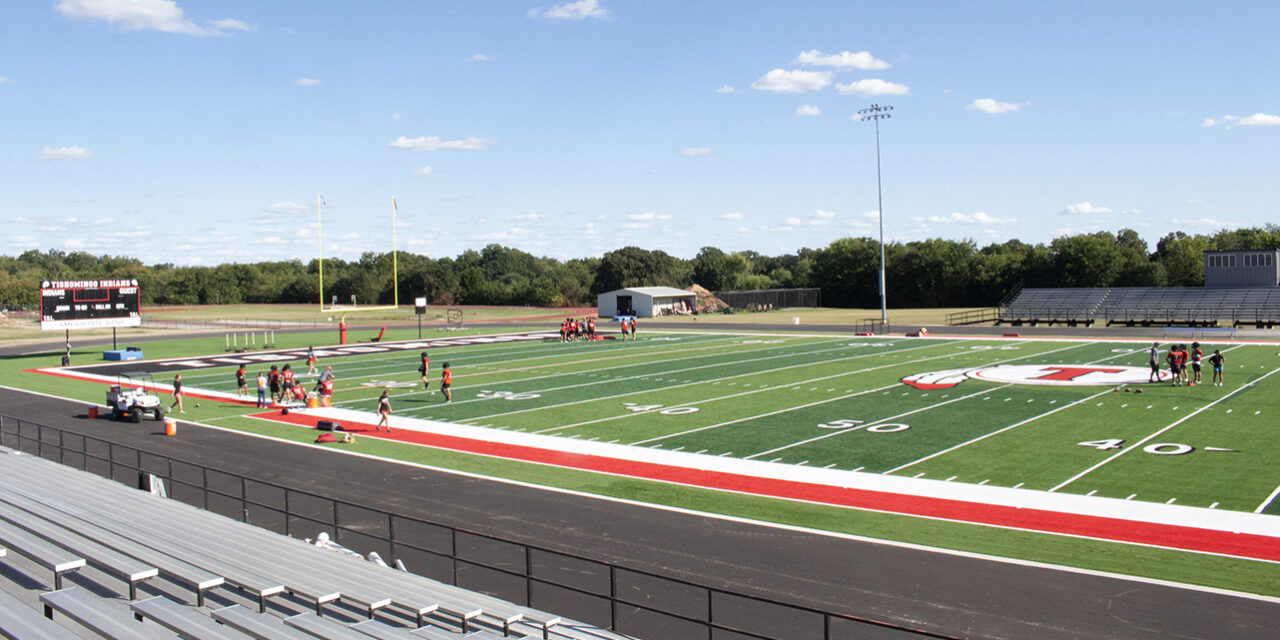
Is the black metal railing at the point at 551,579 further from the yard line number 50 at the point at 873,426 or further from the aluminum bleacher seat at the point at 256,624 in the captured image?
the yard line number 50 at the point at 873,426

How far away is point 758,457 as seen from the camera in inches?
741

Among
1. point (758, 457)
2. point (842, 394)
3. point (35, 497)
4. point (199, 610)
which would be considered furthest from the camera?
point (842, 394)

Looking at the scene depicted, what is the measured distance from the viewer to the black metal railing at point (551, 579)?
30.9 feet

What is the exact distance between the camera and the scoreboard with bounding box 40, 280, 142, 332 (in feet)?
139

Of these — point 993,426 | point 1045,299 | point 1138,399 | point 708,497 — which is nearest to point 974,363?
point 1138,399

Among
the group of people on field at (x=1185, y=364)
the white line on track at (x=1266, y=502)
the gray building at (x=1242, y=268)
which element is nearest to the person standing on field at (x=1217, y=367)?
the group of people on field at (x=1185, y=364)

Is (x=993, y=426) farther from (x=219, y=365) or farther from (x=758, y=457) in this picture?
(x=219, y=365)

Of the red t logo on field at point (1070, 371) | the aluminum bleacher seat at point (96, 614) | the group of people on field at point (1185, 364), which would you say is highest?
the aluminum bleacher seat at point (96, 614)

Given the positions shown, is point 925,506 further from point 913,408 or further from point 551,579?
point 913,408

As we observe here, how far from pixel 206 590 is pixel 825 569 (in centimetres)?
731

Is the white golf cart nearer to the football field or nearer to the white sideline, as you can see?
the football field

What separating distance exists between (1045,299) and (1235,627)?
2662 inches

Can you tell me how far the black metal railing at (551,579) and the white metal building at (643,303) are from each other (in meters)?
67.2

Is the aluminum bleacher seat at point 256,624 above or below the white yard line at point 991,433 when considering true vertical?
above
